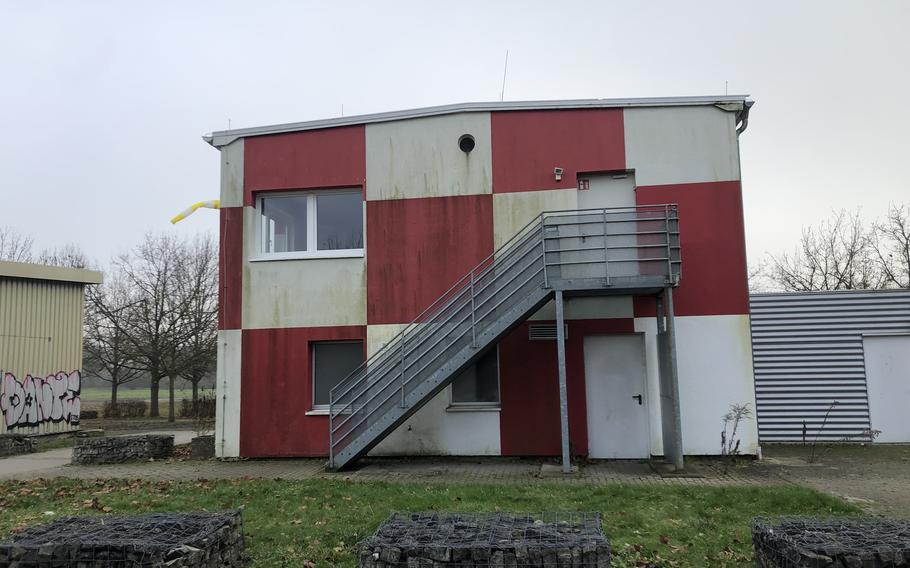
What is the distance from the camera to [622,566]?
5520 mm

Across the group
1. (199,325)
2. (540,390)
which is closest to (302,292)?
(540,390)

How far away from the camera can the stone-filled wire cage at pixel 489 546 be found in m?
4.32

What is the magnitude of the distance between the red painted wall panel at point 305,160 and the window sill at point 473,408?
4702 millimetres

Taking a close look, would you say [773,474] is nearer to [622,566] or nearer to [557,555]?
[622,566]

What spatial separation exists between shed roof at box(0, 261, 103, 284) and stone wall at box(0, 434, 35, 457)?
4076 mm

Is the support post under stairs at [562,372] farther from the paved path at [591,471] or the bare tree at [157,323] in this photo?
the bare tree at [157,323]

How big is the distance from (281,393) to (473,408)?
12.4 feet

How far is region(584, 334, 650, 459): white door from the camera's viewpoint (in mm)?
11398

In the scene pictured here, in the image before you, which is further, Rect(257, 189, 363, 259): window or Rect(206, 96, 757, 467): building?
Rect(257, 189, 363, 259): window

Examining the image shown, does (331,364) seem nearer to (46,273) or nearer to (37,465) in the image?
(37,465)

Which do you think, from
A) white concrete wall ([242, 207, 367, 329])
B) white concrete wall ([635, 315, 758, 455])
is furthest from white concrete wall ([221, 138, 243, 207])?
white concrete wall ([635, 315, 758, 455])

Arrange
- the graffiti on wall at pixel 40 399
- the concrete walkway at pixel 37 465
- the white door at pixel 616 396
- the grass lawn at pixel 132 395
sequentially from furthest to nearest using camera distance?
the grass lawn at pixel 132 395 < the graffiti on wall at pixel 40 399 < the concrete walkway at pixel 37 465 < the white door at pixel 616 396

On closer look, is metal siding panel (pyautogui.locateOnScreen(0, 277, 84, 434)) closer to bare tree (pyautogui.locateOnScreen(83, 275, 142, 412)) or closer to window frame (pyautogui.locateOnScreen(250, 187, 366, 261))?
window frame (pyautogui.locateOnScreen(250, 187, 366, 261))

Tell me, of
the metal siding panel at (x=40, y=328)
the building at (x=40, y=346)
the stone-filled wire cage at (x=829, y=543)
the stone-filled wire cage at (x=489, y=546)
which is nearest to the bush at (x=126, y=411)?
the building at (x=40, y=346)
